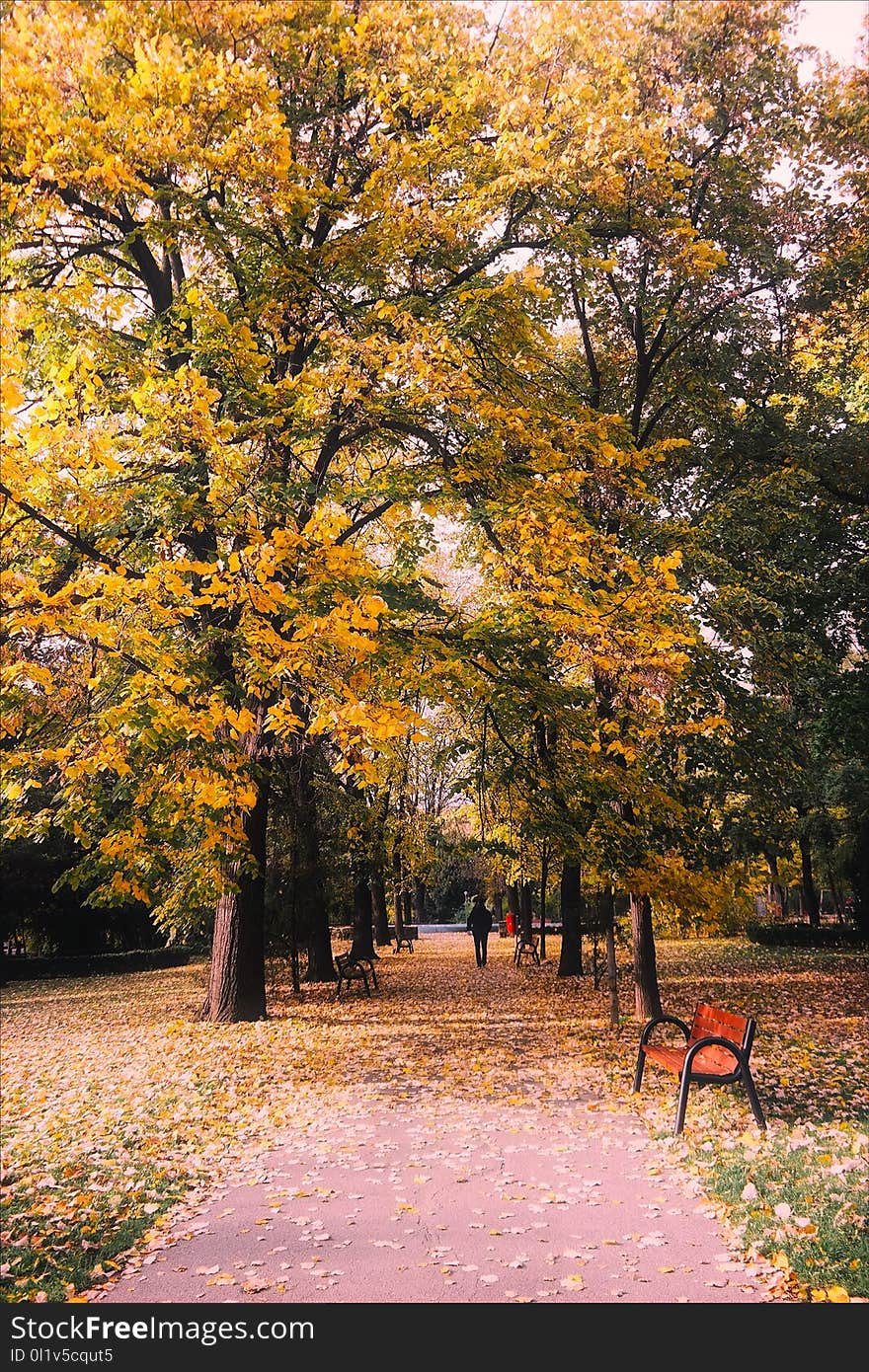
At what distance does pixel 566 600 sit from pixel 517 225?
15.4 feet

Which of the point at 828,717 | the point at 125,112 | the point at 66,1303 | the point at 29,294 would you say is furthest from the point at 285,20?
the point at 828,717

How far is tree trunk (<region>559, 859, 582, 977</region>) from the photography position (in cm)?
1816

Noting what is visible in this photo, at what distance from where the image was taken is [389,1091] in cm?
877

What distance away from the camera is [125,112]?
5.91 meters

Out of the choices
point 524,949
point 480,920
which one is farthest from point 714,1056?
point 524,949

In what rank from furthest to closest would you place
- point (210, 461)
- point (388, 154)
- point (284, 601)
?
point (388, 154) < point (210, 461) < point (284, 601)

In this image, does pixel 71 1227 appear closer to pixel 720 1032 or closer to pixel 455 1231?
pixel 455 1231

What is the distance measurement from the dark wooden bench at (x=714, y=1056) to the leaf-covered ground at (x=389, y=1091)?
28 centimetres

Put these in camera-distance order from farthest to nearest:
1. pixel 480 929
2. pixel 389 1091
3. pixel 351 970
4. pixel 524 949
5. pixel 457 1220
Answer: pixel 524 949 < pixel 480 929 < pixel 351 970 < pixel 389 1091 < pixel 457 1220

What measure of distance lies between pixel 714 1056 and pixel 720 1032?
24 cm

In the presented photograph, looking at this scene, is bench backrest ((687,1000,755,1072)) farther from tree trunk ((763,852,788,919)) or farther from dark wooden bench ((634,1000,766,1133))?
tree trunk ((763,852,788,919))

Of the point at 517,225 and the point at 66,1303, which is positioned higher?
the point at 517,225

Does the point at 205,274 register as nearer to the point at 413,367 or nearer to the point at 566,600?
the point at 413,367

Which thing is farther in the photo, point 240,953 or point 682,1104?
point 240,953
